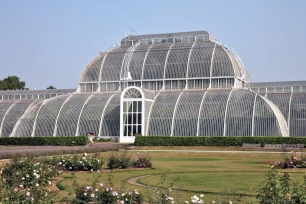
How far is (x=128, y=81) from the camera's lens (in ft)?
281

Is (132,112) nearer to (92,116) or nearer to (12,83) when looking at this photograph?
(92,116)

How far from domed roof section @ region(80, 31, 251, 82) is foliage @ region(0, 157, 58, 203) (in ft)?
191

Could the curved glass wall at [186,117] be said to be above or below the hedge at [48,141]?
above

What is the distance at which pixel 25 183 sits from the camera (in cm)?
2205

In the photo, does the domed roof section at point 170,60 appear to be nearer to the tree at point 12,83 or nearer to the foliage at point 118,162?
the foliage at point 118,162

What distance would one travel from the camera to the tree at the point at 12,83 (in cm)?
13400

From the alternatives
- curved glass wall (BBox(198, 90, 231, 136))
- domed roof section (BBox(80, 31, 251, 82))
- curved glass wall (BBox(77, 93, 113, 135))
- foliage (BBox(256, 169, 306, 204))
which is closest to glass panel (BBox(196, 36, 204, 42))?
domed roof section (BBox(80, 31, 251, 82))

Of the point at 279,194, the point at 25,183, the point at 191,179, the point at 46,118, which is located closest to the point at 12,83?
the point at 46,118

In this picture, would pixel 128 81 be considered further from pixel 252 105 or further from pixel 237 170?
pixel 237 170

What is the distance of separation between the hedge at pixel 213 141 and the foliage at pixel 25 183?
38.7 metres

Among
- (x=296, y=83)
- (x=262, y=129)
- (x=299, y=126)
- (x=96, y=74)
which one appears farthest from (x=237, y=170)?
(x=96, y=74)

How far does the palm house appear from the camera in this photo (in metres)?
70.3

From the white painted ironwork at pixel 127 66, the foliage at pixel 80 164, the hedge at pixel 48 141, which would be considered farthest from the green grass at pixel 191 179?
the white painted ironwork at pixel 127 66

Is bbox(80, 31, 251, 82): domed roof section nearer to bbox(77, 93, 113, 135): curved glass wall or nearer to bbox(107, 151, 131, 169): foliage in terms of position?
bbox(77, 93, 113, 135): curved glass wall
